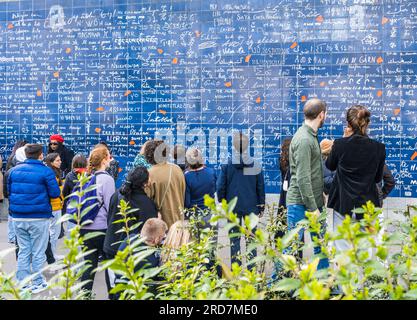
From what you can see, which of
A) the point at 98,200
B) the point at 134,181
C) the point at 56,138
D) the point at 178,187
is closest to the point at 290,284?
the point at 134,181

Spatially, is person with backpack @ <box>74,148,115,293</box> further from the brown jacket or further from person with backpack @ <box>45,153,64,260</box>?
person with backpack @ <box>45,153,64,260</box>

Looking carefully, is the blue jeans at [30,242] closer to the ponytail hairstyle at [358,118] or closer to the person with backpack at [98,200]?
the person with backpack at [98,200]

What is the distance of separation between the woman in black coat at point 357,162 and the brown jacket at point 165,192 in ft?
5.46

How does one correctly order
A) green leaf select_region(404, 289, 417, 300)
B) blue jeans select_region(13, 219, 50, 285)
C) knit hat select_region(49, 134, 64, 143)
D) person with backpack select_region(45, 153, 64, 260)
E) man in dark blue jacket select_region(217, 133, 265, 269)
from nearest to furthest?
green leaf select_region(404, 289, 417, 300) < blue jeans select_region(13, 219, 50, 285) < man in dark blue jacket select_region(217, 133, 265, 269) < person with backpack select_region(45, 153, 64, 260) < knit hat select_region(49, 134, 64, 143)

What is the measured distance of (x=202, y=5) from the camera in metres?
9.76

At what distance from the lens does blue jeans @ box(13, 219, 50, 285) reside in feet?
21.4

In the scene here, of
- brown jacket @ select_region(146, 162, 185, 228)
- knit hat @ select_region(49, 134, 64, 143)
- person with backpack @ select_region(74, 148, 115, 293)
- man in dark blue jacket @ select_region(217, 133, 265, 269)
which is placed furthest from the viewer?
knit hat @ select_region(49, 134, 64, 143)

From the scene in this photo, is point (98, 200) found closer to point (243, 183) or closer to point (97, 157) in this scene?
point (97, 157)

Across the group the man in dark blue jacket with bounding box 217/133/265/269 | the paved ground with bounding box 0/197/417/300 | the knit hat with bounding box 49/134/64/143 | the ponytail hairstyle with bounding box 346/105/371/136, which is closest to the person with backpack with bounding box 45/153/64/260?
the paved ground with bounding box 0/197/417/300

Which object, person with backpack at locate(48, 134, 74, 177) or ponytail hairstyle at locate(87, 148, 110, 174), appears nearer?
ponytail hairstyle at locate(87, 148, 110, 174)

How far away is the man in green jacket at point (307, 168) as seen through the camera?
541cm

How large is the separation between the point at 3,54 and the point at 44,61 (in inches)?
32.2

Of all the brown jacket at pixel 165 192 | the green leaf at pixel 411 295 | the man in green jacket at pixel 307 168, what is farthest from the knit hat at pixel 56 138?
the green leaf at pixel 411 295
